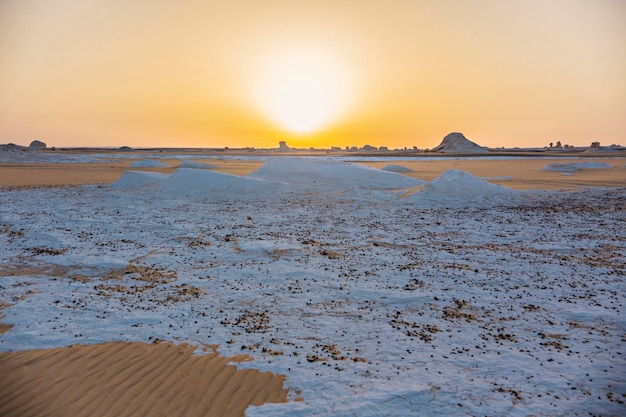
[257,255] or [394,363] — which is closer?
[394,363]

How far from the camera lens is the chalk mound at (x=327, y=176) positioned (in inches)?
1069

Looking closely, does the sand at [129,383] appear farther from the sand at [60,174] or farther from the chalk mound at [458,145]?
the chalk mound at [458,145]

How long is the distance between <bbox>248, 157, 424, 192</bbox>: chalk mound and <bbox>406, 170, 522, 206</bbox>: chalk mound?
4.72 meters

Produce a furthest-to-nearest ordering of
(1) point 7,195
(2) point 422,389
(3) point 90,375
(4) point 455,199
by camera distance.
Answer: (1) point 7,195, (4) point 455,199, (3) point 90,375, (2) point 422,389

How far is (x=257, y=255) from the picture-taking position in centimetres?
1136

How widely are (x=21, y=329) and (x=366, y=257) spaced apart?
7570 mm

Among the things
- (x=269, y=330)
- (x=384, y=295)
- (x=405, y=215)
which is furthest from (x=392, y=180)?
(x=269, y=330)

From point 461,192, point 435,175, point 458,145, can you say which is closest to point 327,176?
point 461,192

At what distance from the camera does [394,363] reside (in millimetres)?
5805

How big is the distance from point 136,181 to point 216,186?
22.7 ft

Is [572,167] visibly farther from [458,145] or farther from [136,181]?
[458,145]

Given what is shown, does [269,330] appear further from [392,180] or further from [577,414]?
[392,180]

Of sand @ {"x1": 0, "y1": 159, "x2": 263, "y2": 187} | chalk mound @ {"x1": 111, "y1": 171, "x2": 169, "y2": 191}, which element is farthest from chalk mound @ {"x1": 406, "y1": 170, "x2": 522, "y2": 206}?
sand @ {"x1": 0, "y1": 159, "x2": 263, "y2": 187}

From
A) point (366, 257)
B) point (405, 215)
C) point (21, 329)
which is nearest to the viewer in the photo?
point (21, 329)
